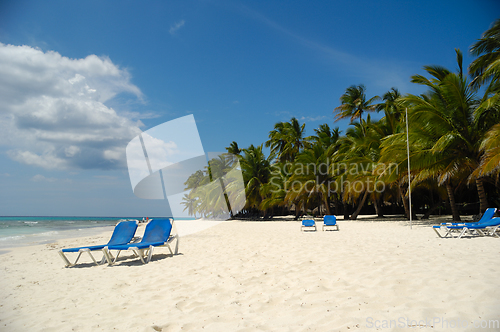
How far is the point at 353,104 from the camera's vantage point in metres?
26.1

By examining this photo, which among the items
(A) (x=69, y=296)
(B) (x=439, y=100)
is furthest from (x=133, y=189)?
(B) (x=439, y=100)

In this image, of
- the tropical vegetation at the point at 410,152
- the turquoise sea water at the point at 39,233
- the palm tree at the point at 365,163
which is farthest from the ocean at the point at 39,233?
the palm tree at the point at 365,163

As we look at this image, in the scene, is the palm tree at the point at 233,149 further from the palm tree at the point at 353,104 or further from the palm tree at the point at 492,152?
the palm tree at the point at 492,152

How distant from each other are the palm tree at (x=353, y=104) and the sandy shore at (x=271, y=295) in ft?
72.9

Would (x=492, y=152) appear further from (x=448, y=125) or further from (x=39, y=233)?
(x=39, y=233)

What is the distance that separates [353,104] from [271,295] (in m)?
25.8

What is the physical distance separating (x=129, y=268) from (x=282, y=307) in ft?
11.1

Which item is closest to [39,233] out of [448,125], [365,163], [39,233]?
[39,233]

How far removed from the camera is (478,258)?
4355 mm

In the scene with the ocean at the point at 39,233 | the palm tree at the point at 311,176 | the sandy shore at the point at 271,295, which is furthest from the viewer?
the palm tree at the point at 311,176

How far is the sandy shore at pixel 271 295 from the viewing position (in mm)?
2391

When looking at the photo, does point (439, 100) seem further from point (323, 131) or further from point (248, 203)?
point (248, 203)

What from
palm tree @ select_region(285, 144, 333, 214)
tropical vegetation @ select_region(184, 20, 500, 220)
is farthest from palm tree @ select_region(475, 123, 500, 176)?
palm tree @ select_region(285, 144, 333, 214)

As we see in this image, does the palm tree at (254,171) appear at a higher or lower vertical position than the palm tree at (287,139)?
lower
